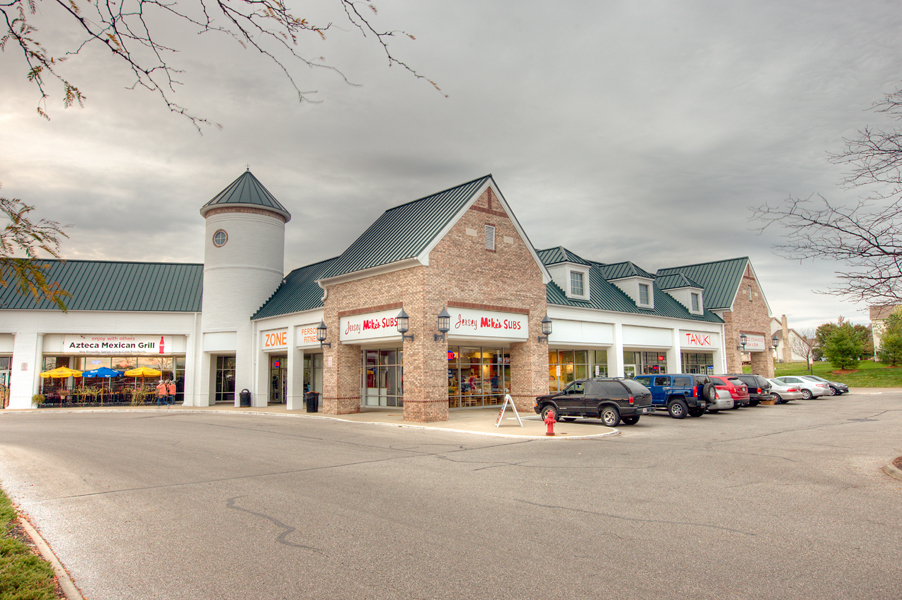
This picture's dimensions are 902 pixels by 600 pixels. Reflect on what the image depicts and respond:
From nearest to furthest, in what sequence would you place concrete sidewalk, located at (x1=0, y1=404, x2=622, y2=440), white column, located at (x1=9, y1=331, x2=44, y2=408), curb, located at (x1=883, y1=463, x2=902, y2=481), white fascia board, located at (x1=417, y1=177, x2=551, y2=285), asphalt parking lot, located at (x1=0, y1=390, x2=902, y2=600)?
asphalt parking lot, located at (x1=0, y1=390, x2=902, y2=600), curb, located at (x1=883, y1=463, x2=902, y2=481), concrete sidewalk, located at (x1=0, y1=404, x2=622, y2=440), white fascia board, located at (x1=417, y1=177, x2=551, y2=285), white column, located at (x1=9, y1=331, x2=44, y2=408)

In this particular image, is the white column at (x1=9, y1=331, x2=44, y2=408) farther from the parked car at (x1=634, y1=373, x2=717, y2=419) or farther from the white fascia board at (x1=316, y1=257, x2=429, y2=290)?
the parked car at (x1=634, y1=373, x2=717, y2=419)

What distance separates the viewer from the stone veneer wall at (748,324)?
135ft

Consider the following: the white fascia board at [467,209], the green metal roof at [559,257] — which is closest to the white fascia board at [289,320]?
the white fascia board at [467,209]

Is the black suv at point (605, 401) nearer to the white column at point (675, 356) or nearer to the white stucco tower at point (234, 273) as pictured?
the white column at point (675, 356)

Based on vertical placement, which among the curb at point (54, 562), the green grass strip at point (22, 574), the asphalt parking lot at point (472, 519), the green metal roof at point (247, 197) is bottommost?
the asphalt parking lot at point (472, 519)

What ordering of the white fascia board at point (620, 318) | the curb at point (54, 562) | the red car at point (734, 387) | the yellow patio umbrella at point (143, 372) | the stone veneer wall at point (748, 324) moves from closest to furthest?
1. the curb at point (54, 562)
2. the red car at point (734, 387)
3. the white fascia board at point (620, 318)
4. the yellow patio umbrella at point (143, 372)
5. the stone veneer wall at point (748, 324)

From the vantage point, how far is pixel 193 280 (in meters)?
39.4

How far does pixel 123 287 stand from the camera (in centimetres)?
3784

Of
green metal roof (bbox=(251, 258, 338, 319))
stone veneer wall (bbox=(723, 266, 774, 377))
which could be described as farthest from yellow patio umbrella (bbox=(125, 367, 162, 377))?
stone veneer wall (bbox=(723, 266, 774, 377))

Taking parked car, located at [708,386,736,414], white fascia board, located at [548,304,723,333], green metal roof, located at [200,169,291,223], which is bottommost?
parked car, located at [708,386,736,414]

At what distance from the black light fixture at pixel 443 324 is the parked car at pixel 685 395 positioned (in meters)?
8.74

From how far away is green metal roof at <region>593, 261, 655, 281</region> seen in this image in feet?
118

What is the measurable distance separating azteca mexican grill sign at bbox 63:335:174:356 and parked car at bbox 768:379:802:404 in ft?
122

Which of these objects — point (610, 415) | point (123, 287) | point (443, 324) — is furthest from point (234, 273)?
point (610, 415)
